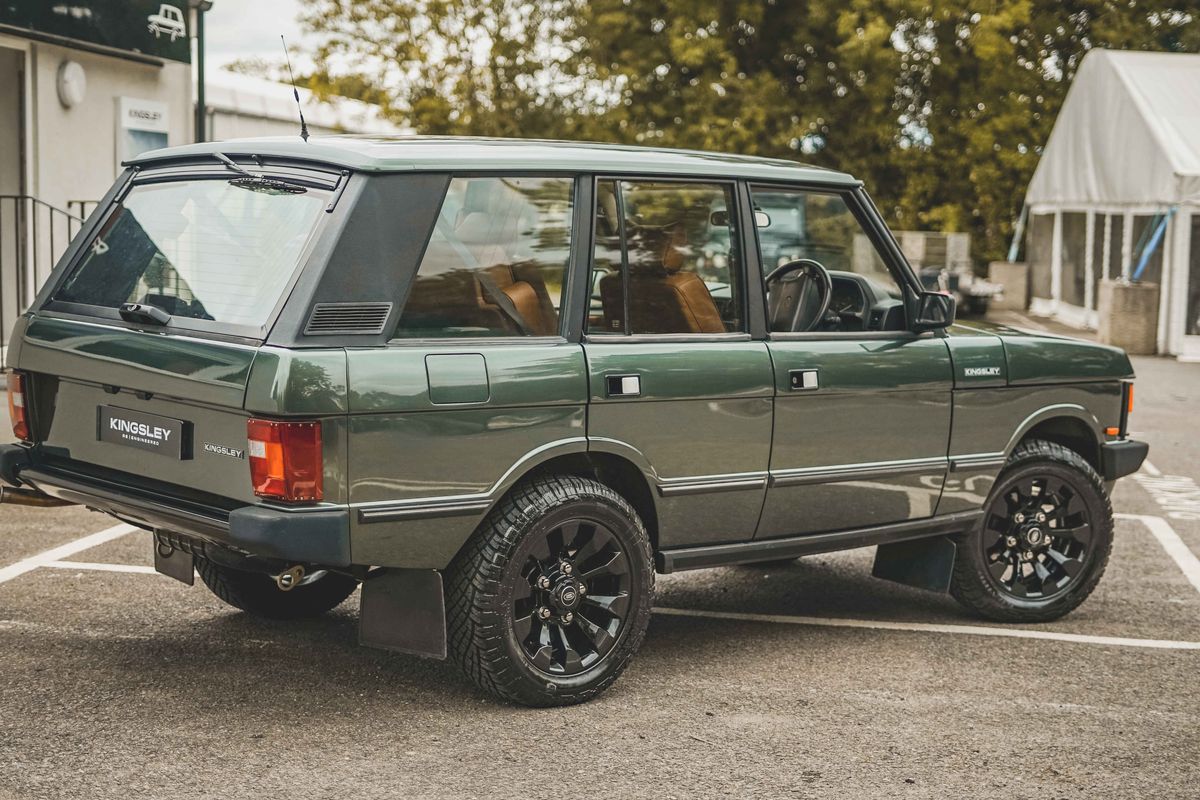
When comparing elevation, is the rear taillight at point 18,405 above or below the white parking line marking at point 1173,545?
above

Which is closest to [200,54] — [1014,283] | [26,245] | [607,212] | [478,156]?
[26,245]

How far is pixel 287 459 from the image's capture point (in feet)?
14.3

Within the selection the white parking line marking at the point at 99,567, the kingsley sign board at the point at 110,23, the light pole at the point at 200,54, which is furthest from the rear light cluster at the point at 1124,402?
the light pole at the point at 200,54

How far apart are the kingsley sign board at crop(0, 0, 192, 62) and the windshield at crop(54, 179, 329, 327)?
8374mm

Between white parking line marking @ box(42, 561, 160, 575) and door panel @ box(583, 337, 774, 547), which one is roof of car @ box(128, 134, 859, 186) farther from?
white parking line marking @ box(42, 561, 160, 575)

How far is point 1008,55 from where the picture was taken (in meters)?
34.6

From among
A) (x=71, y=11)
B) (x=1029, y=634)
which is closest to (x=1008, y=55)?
(x=71, y=11)

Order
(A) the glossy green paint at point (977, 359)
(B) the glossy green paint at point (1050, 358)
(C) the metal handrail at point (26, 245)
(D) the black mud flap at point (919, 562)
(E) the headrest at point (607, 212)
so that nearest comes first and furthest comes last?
1. (E) the headrest at point (607, 212)
2. (A) the glossy green paint at point (977, 359)
3. (B) the glossy green paint at point (1050, 358)
4. (D) the black mud flap at point (919, 562)
5. (C) the metal handrail at point (26, 245)

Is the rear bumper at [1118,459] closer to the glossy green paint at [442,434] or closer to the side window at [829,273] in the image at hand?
the side window at [829,273]

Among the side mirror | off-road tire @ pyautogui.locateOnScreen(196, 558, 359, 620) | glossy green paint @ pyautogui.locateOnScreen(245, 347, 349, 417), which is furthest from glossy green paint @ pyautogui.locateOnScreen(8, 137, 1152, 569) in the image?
off-road tire @ pyautogui.locateOnScreen(196, 558, 359, 620)

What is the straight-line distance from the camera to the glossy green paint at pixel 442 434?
448 cm

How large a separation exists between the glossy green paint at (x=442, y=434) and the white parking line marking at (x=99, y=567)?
268cm

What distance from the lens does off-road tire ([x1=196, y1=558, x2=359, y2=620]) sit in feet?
19.3

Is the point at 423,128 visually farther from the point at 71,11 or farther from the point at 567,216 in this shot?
the point at 567,216
